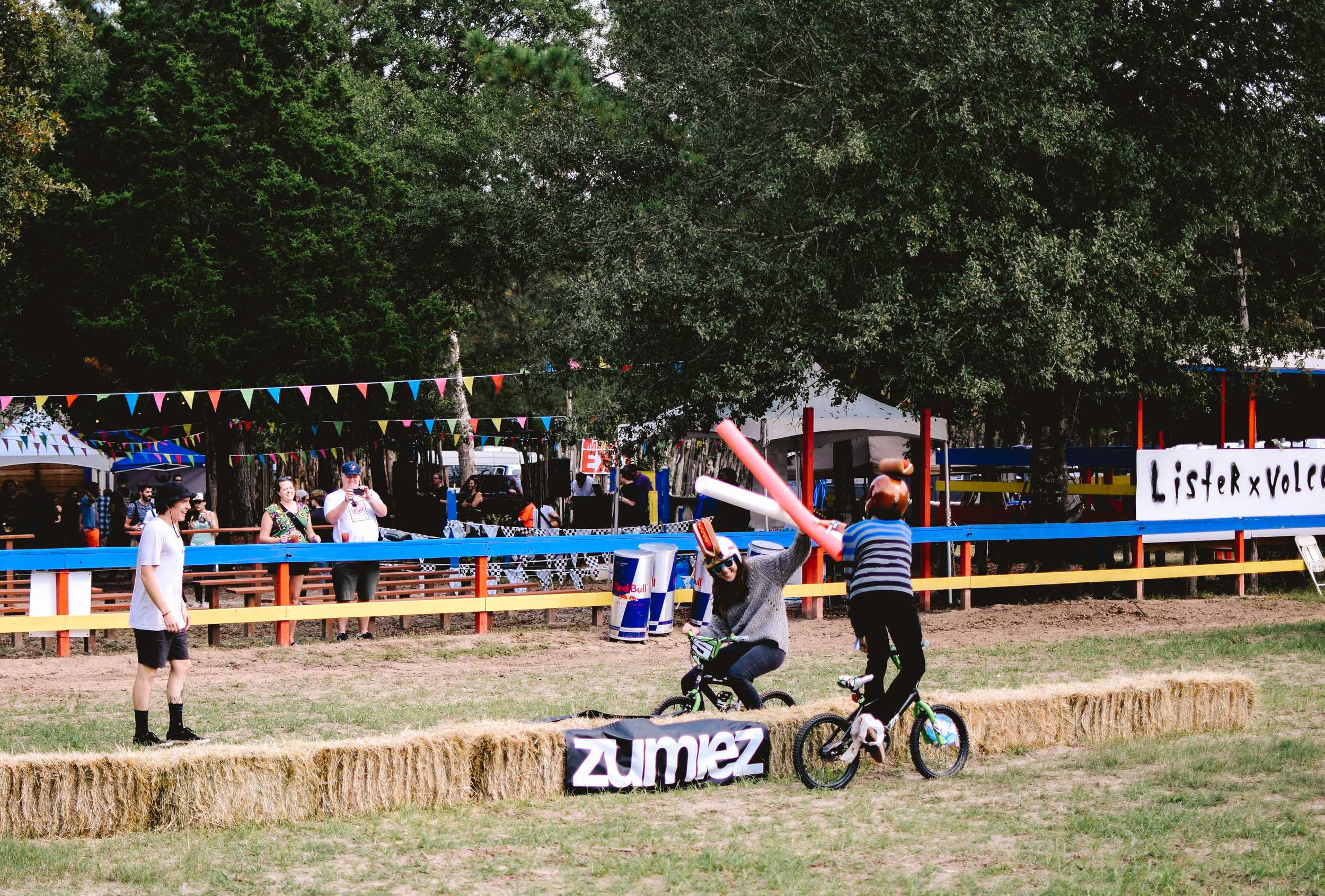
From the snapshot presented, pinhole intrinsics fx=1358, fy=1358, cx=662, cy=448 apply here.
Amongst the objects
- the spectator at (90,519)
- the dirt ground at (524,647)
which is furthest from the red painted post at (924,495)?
the spectator at (90,519)

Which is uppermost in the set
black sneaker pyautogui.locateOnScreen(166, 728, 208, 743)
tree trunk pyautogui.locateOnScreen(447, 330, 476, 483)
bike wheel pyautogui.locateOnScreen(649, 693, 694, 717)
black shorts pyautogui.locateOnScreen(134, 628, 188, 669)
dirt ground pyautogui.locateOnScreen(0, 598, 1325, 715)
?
tree trunk pyautogui.locateOnScreen(447, 330, 476, 483)

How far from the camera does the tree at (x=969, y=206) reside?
15.8 metres

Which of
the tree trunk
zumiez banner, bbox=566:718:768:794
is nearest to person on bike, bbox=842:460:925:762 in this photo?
zumiez banner, bbox=566:718:768:794

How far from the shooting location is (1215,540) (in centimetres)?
2111

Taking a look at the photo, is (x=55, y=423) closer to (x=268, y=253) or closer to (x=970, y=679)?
(x=268, y=253)

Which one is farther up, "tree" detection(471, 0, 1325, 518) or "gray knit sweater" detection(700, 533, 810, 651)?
"tree" detection(471, 0, 1325, 518)

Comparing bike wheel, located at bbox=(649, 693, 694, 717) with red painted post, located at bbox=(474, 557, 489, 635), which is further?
red painted post, located at bbox=(474, 557, 489, 635)

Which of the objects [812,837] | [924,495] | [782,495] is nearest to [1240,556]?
[924,495]

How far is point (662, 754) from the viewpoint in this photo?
25.3 feet

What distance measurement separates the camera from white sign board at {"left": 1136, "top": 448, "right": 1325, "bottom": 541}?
18812 mm

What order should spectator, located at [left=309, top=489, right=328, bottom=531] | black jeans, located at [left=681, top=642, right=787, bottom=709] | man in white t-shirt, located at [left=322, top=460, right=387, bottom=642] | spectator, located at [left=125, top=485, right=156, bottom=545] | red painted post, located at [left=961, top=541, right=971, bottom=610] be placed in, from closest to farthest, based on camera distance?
1. black jeans, located at [left=681, top=642, right=787, bottom=709]
2. man in white t-shirt, located at [left=322, top=460, right=387, bottom=642]
3. red painted post, located at [left=961, top=541, right=971, bottom=610]
4. spectator, located at [left=125, top=485, right=156, bottom=545]
5. spectator, located at [left=309, top=489, right=328, bottom=531]

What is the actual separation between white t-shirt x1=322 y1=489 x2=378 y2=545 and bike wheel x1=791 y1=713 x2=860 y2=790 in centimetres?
798

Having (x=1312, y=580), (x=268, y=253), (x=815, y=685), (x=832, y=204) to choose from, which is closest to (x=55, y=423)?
(x=268, y=253)

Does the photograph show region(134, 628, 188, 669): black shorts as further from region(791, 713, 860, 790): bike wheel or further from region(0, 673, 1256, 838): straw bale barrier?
region(791, 713, 860, 790): bike wheel
